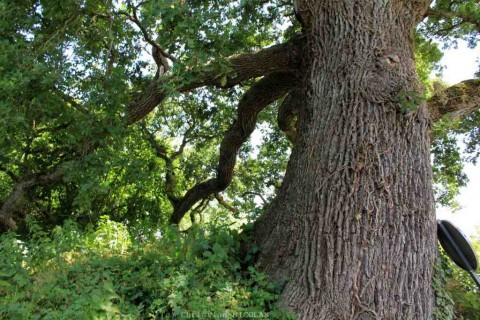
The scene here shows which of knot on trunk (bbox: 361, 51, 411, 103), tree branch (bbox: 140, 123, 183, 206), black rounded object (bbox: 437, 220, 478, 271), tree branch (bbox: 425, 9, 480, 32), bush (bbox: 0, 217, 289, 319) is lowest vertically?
bush (bbox: 0, 217, 289, 319)

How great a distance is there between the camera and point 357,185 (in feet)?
15.8

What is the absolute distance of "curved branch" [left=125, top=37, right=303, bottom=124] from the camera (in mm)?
6203

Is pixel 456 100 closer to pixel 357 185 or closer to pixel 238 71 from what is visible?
pixel 357 185

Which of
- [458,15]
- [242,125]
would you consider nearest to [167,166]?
[242,125]

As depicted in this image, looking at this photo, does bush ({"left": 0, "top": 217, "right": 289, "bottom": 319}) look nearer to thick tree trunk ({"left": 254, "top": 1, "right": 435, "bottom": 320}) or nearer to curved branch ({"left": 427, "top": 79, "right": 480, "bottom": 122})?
thick tree trunk ({"left": 254, "top": 1, "right": 435, "bottom": 320})

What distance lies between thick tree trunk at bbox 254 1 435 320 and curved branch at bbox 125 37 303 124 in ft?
2.12

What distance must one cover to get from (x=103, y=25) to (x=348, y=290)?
6899 millimetres

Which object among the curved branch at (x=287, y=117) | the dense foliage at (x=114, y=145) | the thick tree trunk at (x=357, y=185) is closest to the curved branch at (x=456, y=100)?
the dense foliage at (x=114, y=145)

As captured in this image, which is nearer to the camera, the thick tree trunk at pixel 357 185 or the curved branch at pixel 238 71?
the thick tree trunk at pixel 357 185

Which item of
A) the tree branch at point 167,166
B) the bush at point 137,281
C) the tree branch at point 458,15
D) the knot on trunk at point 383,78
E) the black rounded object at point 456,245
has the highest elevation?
the tree branch at point 458,15

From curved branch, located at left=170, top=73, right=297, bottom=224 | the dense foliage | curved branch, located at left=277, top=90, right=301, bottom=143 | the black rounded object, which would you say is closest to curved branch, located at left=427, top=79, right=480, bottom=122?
the dense foliage

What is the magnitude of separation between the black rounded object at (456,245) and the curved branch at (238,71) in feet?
10.1

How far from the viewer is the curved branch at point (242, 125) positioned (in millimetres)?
8023

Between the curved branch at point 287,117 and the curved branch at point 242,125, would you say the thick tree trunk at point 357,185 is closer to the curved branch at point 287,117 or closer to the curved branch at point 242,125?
the curved branch at point 242,125
